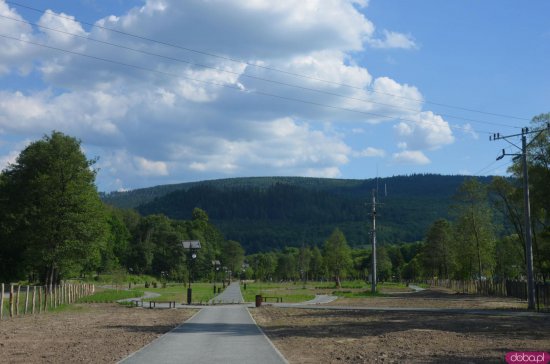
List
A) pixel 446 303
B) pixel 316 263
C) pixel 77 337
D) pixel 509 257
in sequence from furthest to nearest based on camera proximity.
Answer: pixel 316 263
pixel 509 257
pixel 446 303
pixel 77 337

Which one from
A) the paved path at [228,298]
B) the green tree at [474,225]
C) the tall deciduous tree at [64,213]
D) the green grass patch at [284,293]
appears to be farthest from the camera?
the green tree at [474,225]

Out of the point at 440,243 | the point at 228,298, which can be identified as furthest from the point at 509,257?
the point at 228,298

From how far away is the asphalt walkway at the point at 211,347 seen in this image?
15.0m

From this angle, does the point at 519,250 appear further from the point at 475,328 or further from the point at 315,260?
the point at 315,260

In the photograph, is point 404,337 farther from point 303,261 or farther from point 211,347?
point 303,261

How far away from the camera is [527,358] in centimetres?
1439

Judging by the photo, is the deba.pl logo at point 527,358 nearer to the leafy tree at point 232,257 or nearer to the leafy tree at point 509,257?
the leafy tree at point 509,257

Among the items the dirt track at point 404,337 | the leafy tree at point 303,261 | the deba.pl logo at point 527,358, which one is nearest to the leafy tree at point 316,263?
the leafy tree at point 303,261

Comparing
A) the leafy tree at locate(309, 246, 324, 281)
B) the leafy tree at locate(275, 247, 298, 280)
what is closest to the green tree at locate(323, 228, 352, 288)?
the leafy tree at locate(309, 246, 324, 281)

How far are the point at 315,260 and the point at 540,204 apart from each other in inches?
4432

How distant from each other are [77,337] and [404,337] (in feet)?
40.9

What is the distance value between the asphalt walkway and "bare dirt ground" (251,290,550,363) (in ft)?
2.47

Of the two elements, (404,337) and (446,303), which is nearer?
(404,337)

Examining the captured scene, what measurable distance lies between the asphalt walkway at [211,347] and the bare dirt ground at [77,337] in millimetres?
803
